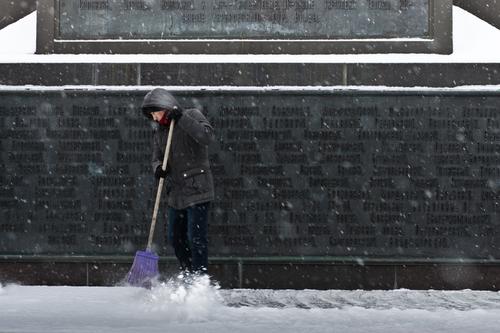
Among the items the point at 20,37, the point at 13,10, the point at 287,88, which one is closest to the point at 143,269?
the point at 287,88

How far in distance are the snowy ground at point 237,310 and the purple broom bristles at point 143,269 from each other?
16 centimetres

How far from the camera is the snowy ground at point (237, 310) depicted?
638cm

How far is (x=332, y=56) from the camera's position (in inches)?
327

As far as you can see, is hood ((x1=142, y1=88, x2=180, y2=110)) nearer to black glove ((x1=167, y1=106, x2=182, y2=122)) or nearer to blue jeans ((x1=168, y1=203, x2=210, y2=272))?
black glove ((x1=167, y1=106, x2=182, y2=122))

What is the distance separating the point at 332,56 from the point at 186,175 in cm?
212

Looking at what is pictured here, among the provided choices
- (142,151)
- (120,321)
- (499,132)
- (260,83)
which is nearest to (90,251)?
(142,151)

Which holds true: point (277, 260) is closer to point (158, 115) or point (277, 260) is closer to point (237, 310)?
point (237, 310)

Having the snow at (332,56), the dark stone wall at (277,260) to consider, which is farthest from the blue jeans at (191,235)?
the snow at (332,56)

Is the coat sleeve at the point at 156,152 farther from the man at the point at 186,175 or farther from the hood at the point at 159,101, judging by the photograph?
the hood at the point at 159,101

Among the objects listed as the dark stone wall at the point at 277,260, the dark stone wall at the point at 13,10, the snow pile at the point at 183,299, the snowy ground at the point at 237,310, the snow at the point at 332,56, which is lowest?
the snowy ground at the point at 237,310

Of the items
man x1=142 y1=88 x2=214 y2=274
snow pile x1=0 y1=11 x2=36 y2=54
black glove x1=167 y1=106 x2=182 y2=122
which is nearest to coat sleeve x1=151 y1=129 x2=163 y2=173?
man x1=142 y1=88 x2=214 y2=274

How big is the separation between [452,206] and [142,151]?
3.16 m

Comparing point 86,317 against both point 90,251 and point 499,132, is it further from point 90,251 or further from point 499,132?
point 499,132

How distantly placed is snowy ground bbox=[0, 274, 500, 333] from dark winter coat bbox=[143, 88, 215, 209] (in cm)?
78
